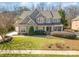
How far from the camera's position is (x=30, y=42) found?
4.88 meters

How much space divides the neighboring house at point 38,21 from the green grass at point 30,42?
117 millimetres

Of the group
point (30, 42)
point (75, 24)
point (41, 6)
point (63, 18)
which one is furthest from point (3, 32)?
point (75, 24)

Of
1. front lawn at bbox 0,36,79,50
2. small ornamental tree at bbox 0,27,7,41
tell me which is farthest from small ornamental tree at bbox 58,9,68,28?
small ornamental tree at bbox 0,27,7,41

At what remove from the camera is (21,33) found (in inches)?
193

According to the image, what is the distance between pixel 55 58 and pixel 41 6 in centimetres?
78

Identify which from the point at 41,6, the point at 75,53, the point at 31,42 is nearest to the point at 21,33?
the point at 31,42

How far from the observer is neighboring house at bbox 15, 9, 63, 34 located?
4.86 m

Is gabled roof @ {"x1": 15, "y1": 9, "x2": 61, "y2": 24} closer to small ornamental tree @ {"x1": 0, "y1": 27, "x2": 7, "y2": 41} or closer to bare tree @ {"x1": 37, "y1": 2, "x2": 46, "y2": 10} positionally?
bare tree @ {"x1": 37, "y1": 2, "x2": 46, "y2": 10}

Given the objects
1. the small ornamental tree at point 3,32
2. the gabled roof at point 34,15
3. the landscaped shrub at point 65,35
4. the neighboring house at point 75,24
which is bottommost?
the landscaped shrub at point 65,35

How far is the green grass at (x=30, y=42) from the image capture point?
4.87 metres

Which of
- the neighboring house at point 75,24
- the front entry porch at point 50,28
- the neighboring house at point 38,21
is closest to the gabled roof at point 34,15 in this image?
the neighboring house at point 38,21

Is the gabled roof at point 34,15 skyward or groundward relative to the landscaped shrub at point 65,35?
skyward

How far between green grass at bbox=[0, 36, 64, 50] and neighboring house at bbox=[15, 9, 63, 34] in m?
0.12

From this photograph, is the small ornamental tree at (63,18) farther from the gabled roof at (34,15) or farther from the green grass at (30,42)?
the green grass at (30,42)
